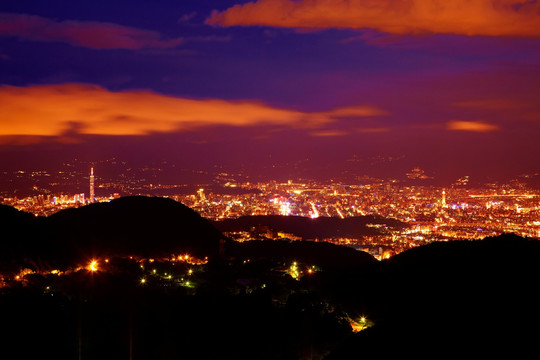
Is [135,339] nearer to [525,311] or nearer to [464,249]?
[525,311]

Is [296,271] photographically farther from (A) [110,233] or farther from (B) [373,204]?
(B) [373,204]

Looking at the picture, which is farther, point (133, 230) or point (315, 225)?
point (315, 225)

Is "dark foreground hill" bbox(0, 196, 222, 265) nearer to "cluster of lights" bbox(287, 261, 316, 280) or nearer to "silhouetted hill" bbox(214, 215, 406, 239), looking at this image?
"cluster of lights" bbox(287, 261, 316, 280)

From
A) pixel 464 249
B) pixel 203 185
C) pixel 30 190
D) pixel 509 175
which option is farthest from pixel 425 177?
pixel 464 249

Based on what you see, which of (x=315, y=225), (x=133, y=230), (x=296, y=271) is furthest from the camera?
(x=315, y=225)

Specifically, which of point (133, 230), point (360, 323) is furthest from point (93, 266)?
point (360, 323)

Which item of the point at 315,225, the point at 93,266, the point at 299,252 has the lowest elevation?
the point at 315,225

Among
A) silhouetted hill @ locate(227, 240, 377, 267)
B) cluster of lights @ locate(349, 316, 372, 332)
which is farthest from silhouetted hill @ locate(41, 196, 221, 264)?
cluster of lights @ locate(349, 316, 372, 332)
